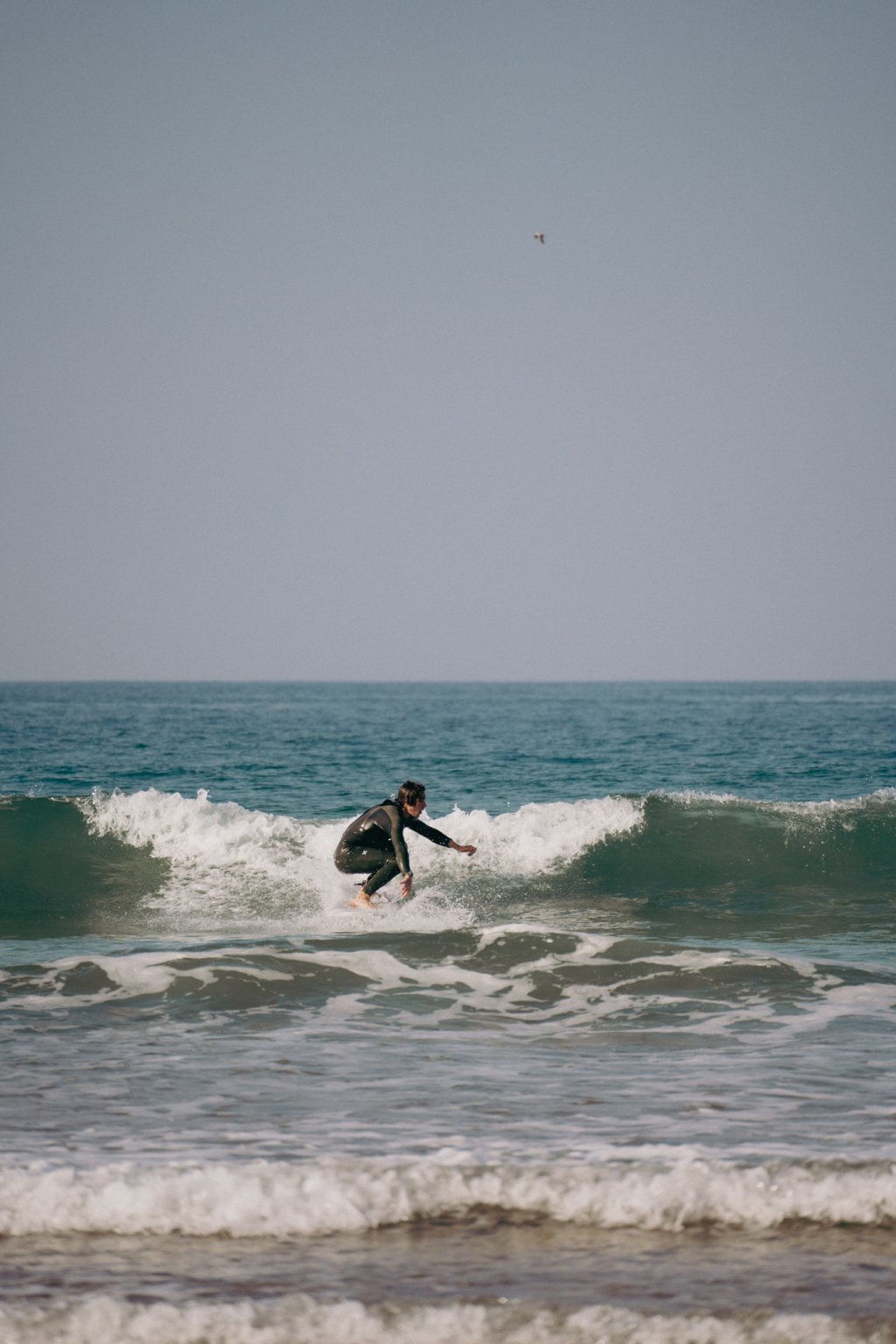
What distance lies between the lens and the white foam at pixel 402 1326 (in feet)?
12.5

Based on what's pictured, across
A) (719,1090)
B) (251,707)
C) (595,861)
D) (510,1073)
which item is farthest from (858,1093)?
(251,707)

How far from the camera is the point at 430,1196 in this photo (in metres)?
4.81

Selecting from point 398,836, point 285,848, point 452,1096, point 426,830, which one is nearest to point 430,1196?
point 452,1096

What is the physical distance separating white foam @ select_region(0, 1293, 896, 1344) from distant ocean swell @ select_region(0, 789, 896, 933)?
9686 millimetres

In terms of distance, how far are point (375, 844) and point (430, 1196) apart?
316 inches

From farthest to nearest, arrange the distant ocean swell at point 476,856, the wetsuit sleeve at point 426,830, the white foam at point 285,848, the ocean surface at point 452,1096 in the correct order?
1. the distant ocean swell at point 476,856
2. the white foam at point 285,848
3. the wetsuit sleeve at point 426,830
4. the ocean surface at point 452,1096

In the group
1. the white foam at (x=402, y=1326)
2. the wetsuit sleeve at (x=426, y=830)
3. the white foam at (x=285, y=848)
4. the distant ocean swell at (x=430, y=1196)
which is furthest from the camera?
the white foam at (x=285, y=848)

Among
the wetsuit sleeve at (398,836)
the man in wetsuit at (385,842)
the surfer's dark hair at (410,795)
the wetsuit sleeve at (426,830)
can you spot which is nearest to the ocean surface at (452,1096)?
the man in wetsuit at (385,842)

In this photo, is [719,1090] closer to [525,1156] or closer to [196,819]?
[525,1156]

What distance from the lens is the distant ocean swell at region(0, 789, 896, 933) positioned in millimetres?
15062

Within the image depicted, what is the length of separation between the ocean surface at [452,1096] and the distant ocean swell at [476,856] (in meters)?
0.09

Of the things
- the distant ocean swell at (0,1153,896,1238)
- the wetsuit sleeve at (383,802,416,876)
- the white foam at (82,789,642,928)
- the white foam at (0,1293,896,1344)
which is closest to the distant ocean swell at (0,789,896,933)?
the white foam at (82,789,642,928)

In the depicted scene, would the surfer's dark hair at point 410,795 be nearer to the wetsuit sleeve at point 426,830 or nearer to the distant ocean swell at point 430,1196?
the wetsuit sleeve at point 426,830

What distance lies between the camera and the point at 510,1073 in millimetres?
6605
